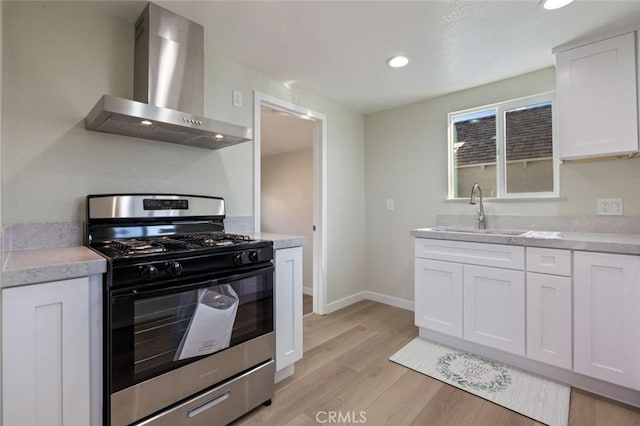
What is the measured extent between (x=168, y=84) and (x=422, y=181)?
2.43m

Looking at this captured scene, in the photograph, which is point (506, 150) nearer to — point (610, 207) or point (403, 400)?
point (610, 207)

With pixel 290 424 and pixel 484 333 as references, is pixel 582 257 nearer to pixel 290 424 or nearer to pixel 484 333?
pixel 484 333

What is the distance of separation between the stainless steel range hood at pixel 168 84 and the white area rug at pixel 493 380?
197cm

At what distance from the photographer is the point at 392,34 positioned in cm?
189

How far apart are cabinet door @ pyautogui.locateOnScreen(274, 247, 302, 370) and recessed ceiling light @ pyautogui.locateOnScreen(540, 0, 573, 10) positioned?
1.95m

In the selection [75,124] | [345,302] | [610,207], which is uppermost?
[75,124]

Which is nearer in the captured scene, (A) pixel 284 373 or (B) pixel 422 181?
(A) pixel 284 373

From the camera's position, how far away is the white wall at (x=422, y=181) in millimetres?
2160

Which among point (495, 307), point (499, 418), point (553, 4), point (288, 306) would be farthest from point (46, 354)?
point (553, 4)

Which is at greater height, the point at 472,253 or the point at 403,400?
the point at 472,253

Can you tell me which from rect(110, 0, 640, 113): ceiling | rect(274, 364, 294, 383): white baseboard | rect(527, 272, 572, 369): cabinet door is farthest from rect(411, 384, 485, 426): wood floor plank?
rect(110, 0, 640, 113): ceiling

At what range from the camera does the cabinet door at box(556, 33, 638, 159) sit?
1.82m

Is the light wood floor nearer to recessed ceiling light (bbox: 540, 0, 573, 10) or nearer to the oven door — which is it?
the oven door

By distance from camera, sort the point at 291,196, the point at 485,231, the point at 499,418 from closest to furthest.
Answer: the point at 499,418
the point at 485,231
the point at 291,196
